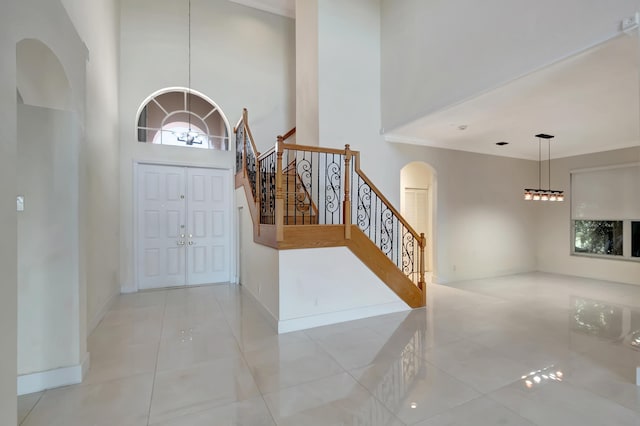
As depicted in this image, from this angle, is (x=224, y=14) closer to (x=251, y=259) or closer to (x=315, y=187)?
(x=315, y=187)

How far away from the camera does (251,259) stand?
5.01 m

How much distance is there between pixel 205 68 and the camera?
6.30 meters

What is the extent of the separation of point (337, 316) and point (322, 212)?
6.51 feet

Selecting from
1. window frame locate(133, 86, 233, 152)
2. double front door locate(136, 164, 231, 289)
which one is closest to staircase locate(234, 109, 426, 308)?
window frame locate(133, 86, 233, 152)

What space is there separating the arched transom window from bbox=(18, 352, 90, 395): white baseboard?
4155mm

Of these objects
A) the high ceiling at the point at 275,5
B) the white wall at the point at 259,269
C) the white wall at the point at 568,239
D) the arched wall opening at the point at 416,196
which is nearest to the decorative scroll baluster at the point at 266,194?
the white wall at the point at 259,269

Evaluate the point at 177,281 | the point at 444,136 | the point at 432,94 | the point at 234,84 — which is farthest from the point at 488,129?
the point at 177,281

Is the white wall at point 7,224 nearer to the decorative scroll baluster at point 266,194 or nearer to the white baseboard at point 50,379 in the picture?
the white baseboard at point 50,379

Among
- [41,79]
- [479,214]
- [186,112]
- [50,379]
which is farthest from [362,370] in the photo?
[186,112]

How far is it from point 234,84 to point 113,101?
2.42 m

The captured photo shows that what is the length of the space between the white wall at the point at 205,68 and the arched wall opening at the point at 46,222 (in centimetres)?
342

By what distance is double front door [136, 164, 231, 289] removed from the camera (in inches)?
227

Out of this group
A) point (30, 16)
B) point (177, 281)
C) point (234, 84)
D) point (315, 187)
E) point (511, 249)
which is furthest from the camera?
point (511, 249)

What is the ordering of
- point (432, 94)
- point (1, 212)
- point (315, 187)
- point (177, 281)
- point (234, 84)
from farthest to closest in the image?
point (234, 84) < point (177, 281) < point (315, 187) < point (432, 94) < point (1, 212)
